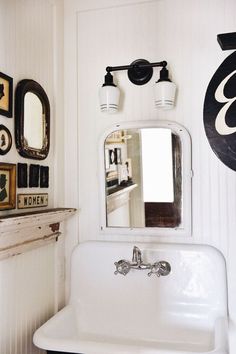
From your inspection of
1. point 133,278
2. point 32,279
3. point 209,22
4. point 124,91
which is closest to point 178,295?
point 133,278

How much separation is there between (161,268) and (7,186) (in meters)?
0.79

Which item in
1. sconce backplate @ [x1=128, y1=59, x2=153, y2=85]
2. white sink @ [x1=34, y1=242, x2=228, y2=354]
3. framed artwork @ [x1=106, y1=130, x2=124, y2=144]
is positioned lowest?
white sink @ [x1=34, y1=242, x2=228, y2=354]

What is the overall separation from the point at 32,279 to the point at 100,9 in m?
1.41

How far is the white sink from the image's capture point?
1542 mm

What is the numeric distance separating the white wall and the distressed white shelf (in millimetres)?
235

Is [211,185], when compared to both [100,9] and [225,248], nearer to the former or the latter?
[225,248]

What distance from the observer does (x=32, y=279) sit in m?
1.50

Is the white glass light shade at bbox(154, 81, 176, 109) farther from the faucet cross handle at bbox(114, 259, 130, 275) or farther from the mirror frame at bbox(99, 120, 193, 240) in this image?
the faucet cross handle at bbox(114, 259, 130, 275)

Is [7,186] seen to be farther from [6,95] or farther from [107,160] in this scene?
[107,160]

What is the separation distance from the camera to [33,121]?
60.5 inches

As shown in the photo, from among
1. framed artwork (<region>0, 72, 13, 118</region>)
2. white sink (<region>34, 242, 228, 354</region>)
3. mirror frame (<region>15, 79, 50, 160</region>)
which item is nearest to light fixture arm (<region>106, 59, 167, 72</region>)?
mirror frame (<region>15, 79, 50, 160</region>)

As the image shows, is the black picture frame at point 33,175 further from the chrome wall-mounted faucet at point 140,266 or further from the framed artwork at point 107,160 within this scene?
the chrome wall-mounted faucet at point 140,266

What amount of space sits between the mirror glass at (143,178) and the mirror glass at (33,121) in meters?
0.35

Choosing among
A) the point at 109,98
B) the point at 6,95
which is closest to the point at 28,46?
the point at 6,95
